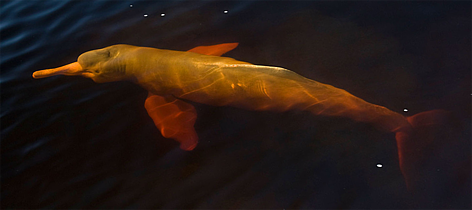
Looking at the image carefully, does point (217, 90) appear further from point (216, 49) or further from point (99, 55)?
point (99, 55)

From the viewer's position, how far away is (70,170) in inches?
177

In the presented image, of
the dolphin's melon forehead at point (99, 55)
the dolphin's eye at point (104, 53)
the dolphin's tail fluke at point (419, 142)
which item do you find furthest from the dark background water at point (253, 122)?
the dolphin's eye at point (104, 53)

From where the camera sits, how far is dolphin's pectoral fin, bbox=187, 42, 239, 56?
6090 millimetres

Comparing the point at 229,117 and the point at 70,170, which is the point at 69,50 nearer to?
the point at 70,170

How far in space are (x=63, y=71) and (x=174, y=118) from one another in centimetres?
256

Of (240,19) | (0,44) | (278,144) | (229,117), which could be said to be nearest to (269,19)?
(240,19)

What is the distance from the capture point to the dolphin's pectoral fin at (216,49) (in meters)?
6.09

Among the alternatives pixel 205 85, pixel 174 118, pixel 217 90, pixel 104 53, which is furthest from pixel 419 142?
pixel 104 53

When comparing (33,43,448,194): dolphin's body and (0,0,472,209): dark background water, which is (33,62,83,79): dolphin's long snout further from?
(0,0,472,209): dark background water

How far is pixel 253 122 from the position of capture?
15.7 feet

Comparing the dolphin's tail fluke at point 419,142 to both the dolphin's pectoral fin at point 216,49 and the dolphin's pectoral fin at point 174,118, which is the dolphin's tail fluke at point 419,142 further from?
the dolphin's pectoral fin at point 216,49

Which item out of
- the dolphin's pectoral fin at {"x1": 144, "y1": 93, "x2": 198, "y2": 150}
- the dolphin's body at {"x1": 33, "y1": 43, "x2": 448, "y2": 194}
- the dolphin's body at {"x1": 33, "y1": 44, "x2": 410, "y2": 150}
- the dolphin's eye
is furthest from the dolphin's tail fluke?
the dolphin's eye

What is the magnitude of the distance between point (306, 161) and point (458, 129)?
6.26 feet

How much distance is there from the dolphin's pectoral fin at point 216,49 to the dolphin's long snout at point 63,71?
2193 millimetres
